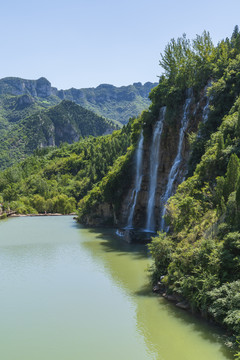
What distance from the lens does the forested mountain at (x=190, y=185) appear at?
50.2 feet

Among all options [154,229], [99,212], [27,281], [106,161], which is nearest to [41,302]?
[27,281]

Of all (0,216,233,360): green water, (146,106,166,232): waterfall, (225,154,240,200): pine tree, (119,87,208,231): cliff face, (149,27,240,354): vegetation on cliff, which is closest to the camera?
(0,216,233,360): green water

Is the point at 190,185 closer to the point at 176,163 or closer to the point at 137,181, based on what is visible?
the point at 176,163

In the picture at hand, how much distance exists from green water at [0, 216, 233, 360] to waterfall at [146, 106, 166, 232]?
11.8 metres

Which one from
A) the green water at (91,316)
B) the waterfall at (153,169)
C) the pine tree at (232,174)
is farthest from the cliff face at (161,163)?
the pine tree at (232,174)

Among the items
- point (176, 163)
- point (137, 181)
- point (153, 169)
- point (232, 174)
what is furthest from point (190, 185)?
point (137, 181)

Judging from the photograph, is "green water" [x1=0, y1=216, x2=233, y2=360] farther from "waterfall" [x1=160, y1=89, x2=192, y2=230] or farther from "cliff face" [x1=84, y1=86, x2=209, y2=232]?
"cliff face" [x1=84, y1=86, x2=209, y2=232]

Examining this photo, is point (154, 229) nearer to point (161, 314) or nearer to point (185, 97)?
point (185, 97)

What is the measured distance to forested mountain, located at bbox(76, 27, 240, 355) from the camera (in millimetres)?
15289

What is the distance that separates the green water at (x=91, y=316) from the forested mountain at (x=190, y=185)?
1346 mm

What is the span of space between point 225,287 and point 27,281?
536 inches

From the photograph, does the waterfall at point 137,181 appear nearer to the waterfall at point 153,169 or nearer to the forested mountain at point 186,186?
the forested mountain at point 186,186

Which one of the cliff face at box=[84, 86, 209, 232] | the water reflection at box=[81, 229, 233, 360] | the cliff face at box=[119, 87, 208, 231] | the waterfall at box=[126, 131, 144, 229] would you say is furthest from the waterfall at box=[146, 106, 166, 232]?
the water reflection at box=[81, 229, 233, 360]

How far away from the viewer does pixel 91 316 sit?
16.6 m
